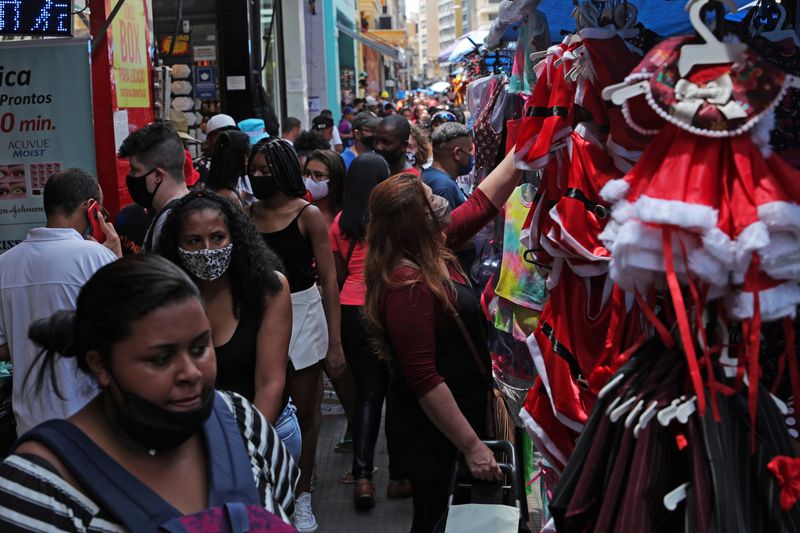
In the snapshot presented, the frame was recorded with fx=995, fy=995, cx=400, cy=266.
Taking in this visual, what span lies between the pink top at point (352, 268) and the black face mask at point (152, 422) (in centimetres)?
372

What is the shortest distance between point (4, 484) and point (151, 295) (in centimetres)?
50

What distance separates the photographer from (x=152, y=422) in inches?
86.0

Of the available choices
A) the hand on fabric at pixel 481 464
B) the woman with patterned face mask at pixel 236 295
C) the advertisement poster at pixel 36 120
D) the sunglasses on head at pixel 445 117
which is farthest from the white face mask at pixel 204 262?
the sunglasses on head at pixel 445 117

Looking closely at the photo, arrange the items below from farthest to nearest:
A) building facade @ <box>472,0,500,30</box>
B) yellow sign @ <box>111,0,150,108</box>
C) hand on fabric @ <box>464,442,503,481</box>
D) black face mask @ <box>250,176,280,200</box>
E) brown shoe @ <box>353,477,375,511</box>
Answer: building facade @ <box>472,0,500,30</box> < yellow sign @ <box>111,0,150,108</box> < brown shoe @ <box>353,477,375,511</box> < black face mask @ <box>250,176,280,200</box> < hand on fabric @ <box>464,442,503,481</box>

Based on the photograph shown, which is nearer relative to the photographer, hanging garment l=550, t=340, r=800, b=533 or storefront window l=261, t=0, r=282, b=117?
hanging garment l=550, t=340, r=800, b=533

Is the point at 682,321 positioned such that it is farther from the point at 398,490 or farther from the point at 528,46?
the point at 398,490

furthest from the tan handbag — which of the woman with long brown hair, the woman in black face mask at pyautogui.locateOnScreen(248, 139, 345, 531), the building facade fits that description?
the building facade

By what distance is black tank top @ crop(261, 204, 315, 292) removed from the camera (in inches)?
212

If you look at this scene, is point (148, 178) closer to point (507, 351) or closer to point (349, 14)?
point (507, 351)

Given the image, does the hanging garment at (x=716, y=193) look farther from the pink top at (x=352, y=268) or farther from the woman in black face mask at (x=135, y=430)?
the pink top at (x=352, y=268)

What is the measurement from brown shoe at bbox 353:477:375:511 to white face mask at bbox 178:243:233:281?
8.70 ft

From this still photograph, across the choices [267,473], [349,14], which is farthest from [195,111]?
[349,14]

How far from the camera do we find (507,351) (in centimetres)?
512

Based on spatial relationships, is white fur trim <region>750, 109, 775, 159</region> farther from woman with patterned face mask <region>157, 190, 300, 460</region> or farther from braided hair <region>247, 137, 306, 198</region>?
braided hair <region>247, 137, 306, 198</region>
